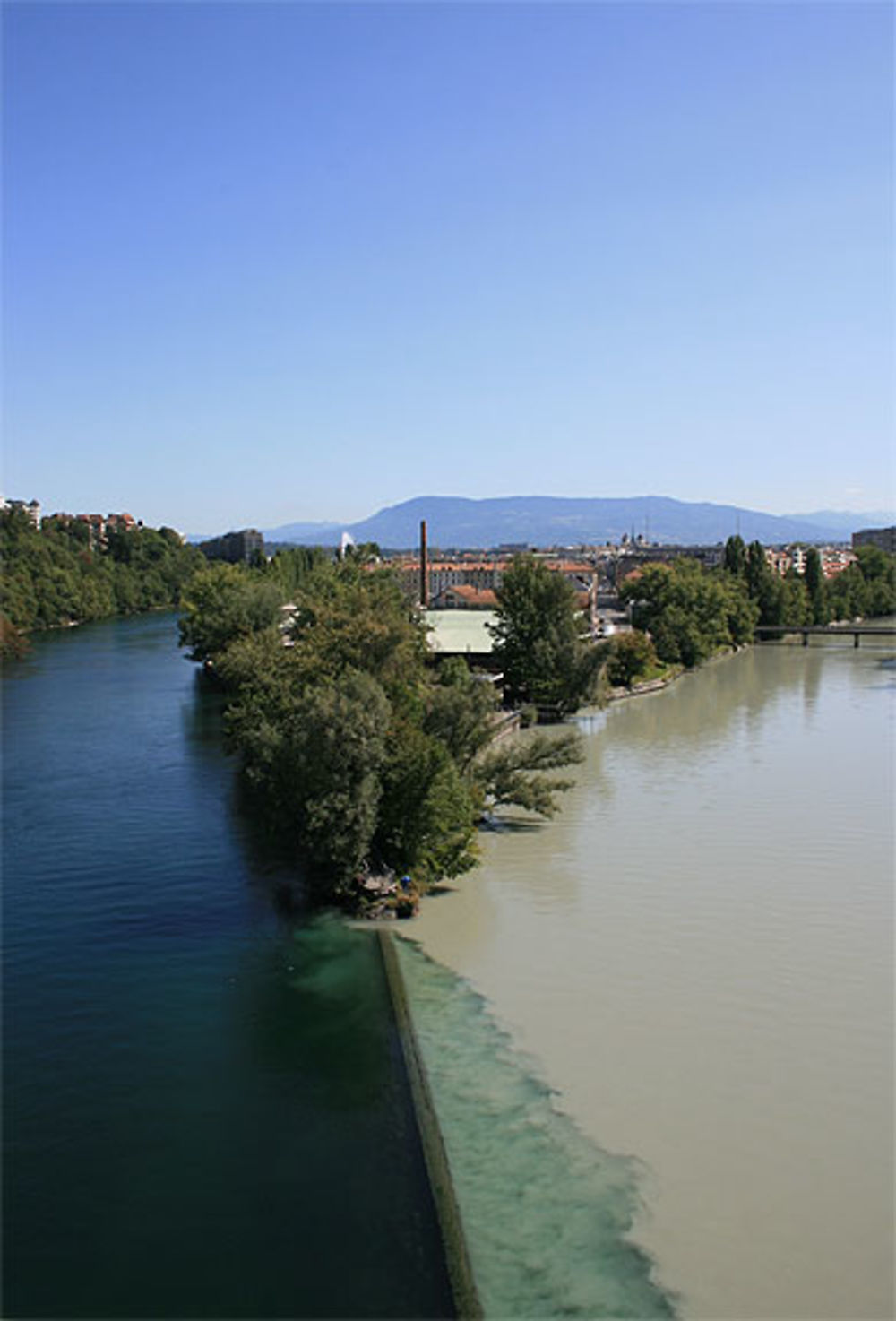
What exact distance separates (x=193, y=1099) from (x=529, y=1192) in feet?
9.20

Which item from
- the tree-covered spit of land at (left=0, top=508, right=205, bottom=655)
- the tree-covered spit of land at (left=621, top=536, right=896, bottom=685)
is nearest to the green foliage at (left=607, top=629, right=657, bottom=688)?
the tree-covered spit of land at (left=621, top=536, right=896, bottom=685)

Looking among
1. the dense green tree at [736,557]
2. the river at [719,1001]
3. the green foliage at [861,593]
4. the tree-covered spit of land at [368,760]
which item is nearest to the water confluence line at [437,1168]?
the river at [719,1001]

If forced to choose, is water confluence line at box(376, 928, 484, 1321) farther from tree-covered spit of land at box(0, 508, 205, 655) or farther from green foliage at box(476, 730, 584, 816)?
tree-covered spit of land at box(0, 508, 205, 655)

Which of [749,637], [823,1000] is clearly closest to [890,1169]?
[823,1000]

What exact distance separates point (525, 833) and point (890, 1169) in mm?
8891

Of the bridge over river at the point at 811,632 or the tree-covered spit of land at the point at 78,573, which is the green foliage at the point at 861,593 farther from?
the tree-covered spit of land at the point at 78,573

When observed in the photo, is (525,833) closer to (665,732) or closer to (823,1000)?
(823,1000)

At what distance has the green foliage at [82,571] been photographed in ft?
175

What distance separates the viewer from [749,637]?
153 feet

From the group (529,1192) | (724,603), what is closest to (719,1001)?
(529,1192)

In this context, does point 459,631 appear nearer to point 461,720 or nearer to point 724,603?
point 724,603

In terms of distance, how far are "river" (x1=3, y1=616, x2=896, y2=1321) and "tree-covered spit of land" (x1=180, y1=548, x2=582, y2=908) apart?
73 cm

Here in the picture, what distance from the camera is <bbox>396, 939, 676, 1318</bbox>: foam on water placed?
6453mm

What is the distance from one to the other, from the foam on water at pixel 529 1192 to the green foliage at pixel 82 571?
4030cm
